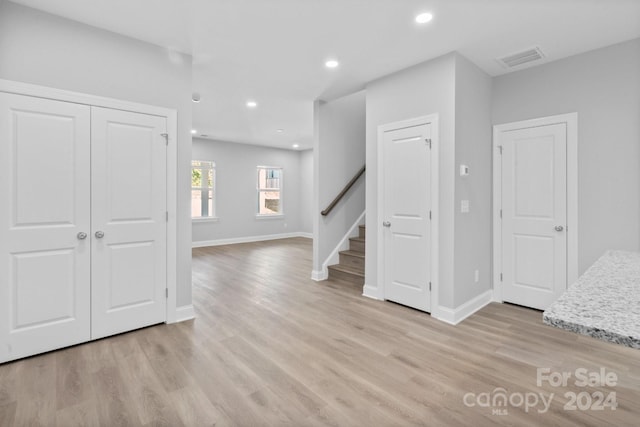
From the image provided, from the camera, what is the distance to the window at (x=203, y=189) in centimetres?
789

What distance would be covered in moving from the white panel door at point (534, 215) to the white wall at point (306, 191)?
6445 millimetres

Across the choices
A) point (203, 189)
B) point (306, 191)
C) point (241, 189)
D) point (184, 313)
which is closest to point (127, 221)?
point (184, 313)

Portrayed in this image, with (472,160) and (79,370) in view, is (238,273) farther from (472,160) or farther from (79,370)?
(472,160)

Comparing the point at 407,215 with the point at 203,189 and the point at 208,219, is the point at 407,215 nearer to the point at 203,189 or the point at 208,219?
the point at 208,219

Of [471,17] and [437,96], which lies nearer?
[471,17]

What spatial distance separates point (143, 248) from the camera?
9.55ft

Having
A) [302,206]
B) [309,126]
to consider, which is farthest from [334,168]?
[302,206]

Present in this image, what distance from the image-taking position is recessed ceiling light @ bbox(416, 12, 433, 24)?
2479mm

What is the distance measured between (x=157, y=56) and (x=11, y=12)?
995 mm

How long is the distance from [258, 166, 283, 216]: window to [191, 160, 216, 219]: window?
4.71ft

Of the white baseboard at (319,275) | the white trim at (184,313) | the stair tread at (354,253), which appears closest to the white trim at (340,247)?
the white baseboard at (319,275)

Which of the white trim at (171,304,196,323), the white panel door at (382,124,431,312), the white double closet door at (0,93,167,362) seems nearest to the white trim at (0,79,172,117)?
the white double closet door at (0,93,167,362)

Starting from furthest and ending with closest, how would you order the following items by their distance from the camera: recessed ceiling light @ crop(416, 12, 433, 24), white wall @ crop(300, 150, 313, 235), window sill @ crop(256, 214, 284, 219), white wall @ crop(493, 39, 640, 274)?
white wall @ crop(300, 150, 313, 235) → window sill @ crop(256, 214, 284, 219) → white wall @ crop(493, 39, 640, 274) → recessed ceiling light @ crop(416, 12, 433, 24)

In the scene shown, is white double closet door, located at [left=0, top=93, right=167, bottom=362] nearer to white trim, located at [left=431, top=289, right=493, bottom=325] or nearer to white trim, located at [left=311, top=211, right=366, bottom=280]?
white trim, located at [left=311, top=211, right=366, bottom=280]
